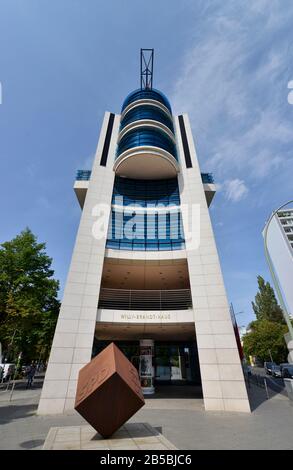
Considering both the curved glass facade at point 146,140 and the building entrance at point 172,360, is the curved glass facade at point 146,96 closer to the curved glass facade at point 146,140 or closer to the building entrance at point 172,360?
the curved glass facade at point 146,140

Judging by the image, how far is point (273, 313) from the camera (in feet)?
216

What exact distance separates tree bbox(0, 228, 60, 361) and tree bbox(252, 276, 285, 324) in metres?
59.3

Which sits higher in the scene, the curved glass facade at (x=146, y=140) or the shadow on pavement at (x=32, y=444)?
the curved glass facade at (x=146, y=140)

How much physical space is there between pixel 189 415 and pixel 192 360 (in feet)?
49.6

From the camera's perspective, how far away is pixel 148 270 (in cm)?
2225

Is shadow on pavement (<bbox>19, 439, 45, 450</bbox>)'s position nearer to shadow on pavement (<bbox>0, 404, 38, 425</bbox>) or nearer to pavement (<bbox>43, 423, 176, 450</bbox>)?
pavement (<bbox>43, 423, 176, 450</bbox>)

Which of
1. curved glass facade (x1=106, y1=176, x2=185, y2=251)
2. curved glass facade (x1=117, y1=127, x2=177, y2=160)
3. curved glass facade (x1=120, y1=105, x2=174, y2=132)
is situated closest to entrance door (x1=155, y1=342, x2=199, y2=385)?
curved glass facade (x1=106, y1=176, x2=185, y2=251)

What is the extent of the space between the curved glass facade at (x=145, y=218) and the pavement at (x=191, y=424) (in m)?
11.8

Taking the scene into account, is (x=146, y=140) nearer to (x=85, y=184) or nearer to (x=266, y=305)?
(x=85, y=184)

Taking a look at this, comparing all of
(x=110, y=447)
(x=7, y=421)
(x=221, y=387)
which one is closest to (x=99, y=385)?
(x=110, y=447)

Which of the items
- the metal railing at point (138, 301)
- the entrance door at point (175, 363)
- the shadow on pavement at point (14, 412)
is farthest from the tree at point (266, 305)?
the shadow on pavement at point (14, 412)

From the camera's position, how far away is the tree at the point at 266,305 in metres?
65.3

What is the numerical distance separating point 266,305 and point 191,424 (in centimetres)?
6662
